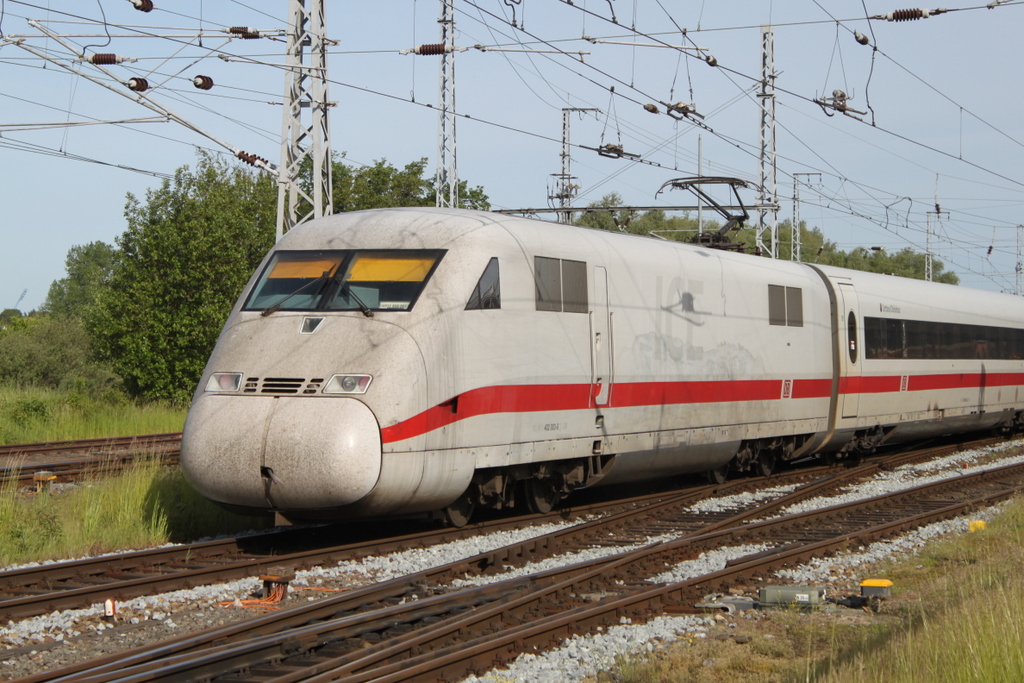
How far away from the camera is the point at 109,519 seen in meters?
10.9

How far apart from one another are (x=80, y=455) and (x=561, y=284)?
9287 mm

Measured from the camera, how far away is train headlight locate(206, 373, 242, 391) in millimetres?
9625

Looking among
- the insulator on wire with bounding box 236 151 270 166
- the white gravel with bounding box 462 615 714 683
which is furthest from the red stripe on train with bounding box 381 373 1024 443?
the insulator on wire with bounding box 236 151 270 166

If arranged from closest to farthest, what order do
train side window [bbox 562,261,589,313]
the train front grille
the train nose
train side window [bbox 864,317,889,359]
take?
the train nose < the train front grille < train side window [bbox 562,261,589,313] < train side window [bbox 864,317,889,359]

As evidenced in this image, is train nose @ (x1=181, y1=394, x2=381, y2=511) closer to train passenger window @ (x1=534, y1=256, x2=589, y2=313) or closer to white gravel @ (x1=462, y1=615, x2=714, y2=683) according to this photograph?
white gravel @ (x1=462, y1=615, x2=714, y2=683)

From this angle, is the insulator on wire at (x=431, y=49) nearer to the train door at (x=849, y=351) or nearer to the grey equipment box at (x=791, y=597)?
the train door at (x=849, y=351)

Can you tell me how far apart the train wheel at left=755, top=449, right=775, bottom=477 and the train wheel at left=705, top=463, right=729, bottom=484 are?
3.20ft

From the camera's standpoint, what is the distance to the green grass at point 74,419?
20.3 metres

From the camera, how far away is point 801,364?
16.1m

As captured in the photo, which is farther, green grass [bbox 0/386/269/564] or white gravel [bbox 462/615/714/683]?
green grass [bbox 0/386/269/564]

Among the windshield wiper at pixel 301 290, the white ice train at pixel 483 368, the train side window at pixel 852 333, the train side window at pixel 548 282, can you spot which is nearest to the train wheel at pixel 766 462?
the white ice train at pixel 483 368

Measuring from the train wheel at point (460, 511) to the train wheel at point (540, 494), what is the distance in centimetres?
104

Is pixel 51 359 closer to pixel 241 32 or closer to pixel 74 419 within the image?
pixel 74 419

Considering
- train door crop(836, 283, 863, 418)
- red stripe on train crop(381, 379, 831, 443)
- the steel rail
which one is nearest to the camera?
the steel rail
